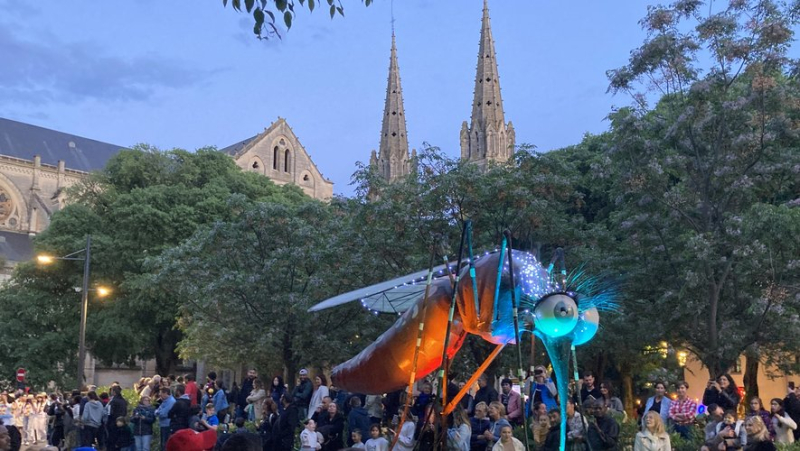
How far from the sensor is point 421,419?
12836 millimetres

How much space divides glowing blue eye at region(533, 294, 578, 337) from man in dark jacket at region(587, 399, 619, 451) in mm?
3503

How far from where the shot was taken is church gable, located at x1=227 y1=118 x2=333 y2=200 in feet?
246

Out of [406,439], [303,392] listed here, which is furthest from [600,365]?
[406,439]

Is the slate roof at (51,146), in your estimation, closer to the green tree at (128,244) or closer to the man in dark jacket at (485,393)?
the green tree at (128,244)

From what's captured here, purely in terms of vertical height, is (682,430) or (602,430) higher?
(602,430)

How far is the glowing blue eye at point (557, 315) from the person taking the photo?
8.14m

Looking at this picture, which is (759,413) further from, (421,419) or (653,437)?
(421,419)

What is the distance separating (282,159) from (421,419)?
2602 inches

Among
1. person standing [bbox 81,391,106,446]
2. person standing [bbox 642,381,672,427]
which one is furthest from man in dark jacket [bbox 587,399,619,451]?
person standing [bbox 81,391,106,446]

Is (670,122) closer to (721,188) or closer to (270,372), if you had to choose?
(721,188)

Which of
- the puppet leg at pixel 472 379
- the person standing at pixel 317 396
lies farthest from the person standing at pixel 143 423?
the puppet leg at pixel 472 379

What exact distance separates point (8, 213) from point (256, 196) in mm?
38441

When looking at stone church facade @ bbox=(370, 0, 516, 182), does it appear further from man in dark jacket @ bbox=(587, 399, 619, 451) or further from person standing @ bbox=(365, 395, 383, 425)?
man in dark jacket @ bbox=(587, 399, 619, 451)

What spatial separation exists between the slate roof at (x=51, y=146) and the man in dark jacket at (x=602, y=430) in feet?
245
